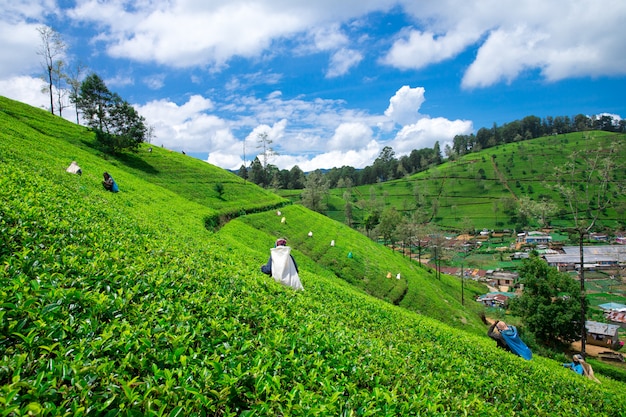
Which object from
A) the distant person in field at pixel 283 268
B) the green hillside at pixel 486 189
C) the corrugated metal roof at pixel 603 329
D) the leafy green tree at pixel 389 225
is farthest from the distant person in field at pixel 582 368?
the green hillside at pixel 486 189

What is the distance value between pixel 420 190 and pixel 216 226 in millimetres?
144085

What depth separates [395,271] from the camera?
43062 millimetres

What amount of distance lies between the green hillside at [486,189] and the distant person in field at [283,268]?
4530 inches

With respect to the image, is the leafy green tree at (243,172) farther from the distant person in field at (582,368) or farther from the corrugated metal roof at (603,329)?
the distant person in field at (582,368)

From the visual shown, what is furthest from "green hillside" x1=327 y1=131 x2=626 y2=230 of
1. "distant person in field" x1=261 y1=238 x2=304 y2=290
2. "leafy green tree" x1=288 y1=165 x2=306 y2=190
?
"distant person in field" x1=261 y1=238 x2=304 y2=290

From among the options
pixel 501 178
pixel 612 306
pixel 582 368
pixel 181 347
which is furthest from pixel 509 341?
pixel 501 178

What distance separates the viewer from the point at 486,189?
159875 millimetres

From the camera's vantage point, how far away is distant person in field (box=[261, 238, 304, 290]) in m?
11.7

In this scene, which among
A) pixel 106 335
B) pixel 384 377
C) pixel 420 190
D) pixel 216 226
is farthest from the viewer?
pixel 420 190

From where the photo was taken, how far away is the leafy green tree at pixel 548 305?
1566 inches

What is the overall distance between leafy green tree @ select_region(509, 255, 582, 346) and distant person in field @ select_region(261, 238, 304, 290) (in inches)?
1713

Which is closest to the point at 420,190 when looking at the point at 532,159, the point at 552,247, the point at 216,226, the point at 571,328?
the point at 552,247

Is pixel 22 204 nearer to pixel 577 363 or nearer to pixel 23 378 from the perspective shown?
pixel 23 378

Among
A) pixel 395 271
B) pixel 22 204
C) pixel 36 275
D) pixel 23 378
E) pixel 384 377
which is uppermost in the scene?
pixel 22 204
